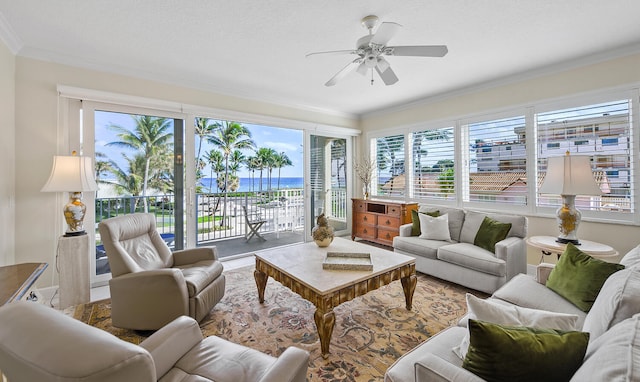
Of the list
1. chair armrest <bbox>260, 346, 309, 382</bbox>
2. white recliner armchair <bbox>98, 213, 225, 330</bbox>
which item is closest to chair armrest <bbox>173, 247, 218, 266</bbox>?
white recliner armchair <bbox>98, 213, 225, 330</bbox>

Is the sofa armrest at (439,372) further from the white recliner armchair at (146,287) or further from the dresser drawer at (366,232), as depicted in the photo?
the dresser drawer at (366,232)

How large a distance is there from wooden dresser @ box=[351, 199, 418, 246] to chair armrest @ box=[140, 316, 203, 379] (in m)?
3.67

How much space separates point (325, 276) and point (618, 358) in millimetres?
1622

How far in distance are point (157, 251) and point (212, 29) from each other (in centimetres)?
217

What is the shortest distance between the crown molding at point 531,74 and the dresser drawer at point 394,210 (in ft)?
6.06

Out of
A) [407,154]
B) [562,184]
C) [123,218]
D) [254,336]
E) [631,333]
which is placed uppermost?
[407,154]

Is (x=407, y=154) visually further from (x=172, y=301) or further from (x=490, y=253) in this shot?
(x=172, y=301)

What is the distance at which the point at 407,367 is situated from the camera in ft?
3.79

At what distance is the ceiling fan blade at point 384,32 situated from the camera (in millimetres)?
1912

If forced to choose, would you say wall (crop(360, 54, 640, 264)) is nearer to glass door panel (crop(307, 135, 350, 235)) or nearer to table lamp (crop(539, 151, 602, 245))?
table lamp (crop(539, 151, 602, 245))

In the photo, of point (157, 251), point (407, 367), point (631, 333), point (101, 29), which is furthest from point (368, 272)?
point (101, 29)

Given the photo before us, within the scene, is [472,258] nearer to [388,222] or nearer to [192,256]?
[388,222]

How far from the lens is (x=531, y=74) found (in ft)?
11.3

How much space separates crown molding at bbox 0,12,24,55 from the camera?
228 centimetres
